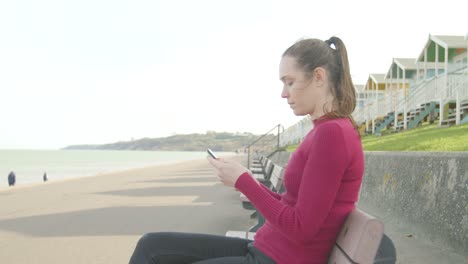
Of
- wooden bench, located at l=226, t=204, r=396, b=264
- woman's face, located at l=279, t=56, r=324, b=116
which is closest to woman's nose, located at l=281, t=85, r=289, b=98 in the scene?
woman's face, located at l=279, t=56, r=324, b=116

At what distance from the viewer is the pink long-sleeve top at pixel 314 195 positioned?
6.09 ft

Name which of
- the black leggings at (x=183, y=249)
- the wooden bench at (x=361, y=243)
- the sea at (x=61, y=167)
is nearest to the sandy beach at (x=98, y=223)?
the black leggings at (x=183, y=249)

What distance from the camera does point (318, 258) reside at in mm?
2023

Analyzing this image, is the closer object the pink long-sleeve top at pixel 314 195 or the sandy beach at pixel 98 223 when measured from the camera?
the pink long-sleeve top at pixel 314 195

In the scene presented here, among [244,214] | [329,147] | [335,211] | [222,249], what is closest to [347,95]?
[329,147]

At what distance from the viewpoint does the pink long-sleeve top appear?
1.86m

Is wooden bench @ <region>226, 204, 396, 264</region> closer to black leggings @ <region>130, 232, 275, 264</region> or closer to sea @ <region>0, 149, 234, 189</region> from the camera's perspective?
black leggings @ <region>130, 232, 275, 264</region>

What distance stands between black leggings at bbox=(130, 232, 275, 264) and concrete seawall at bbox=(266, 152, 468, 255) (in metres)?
1.67

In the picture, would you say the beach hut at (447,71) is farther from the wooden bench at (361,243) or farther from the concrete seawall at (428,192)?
the wooden bench at (361,243)

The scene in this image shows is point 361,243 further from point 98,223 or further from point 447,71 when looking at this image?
point 447,71

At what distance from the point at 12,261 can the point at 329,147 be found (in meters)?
4.36

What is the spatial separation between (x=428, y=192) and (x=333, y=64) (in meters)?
2.20

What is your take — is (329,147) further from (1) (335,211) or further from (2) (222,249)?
(2) (222,249)

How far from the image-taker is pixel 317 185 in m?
1.84
